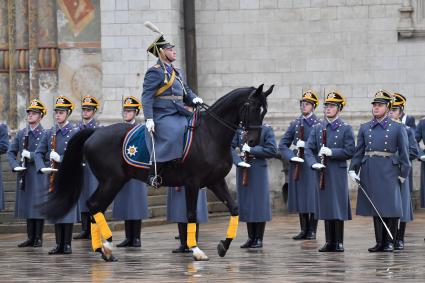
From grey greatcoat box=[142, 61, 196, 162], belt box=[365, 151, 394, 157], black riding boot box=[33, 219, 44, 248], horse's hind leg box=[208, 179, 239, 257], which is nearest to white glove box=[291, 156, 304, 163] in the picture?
belt box=[365, 151, 394, 157]

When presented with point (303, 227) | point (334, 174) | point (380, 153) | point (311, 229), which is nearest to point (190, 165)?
point (334, 174)

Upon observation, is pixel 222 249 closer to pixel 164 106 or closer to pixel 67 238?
pixel 164 106

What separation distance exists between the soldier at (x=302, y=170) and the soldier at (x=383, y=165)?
237cm

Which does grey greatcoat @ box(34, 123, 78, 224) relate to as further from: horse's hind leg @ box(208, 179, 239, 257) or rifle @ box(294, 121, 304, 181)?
rifle @ box(294, 121, 304, 181)

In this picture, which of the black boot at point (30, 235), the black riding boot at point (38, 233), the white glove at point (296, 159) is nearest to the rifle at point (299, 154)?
the white glove at point (296, 159)

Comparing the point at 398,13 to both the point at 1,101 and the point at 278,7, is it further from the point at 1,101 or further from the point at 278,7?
the point at 1,101

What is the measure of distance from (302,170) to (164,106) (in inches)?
164

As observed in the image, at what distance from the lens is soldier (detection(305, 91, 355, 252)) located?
16656 mm

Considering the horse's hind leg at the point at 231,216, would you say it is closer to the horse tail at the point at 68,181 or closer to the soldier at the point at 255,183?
the horse tail at the point at 68,181

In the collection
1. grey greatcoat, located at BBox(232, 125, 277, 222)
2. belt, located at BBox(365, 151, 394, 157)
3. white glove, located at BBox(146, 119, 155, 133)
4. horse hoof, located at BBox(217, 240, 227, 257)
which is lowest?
horse hoof, located at BBox(217, 240, 227, 257)

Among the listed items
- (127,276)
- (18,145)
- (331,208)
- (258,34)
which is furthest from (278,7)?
(127,276)

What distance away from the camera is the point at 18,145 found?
18984 millimetres

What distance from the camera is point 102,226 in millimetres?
16109

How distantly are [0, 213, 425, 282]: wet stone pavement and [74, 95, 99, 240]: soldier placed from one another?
0.65 metres
